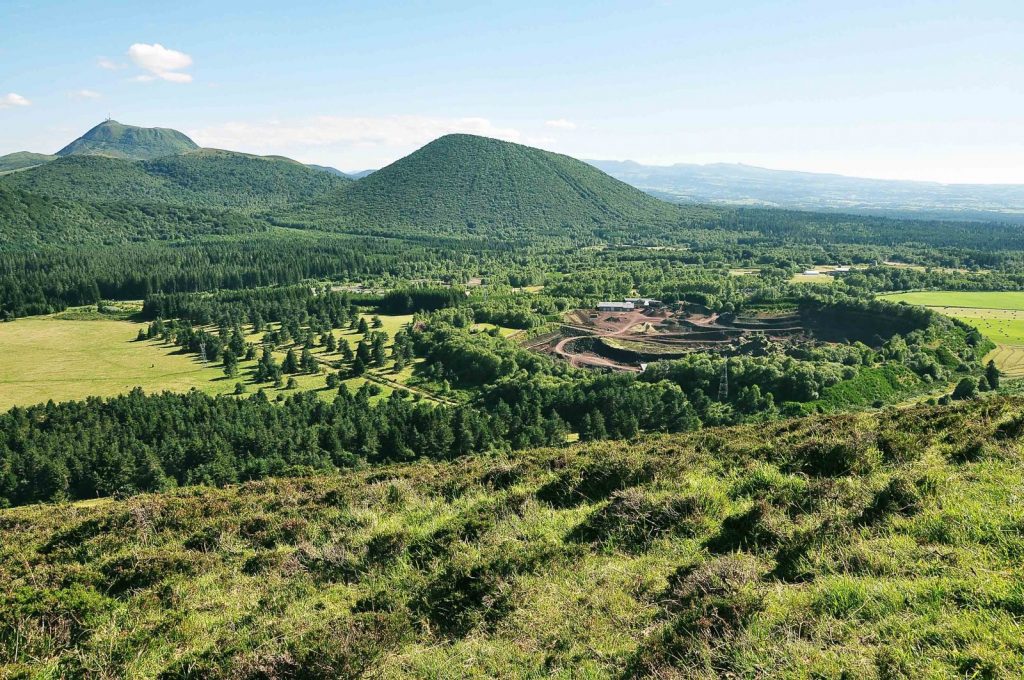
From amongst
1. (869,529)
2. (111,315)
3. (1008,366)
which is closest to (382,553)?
(869,529)

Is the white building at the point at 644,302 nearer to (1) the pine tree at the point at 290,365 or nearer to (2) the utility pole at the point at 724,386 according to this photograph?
(2) the utility pole at the point at 724,386

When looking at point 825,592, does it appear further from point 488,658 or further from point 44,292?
point 44,292

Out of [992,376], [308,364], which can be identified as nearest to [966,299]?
[992,376]

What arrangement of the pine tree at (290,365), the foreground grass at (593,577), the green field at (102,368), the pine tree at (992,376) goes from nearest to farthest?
the foreground grass at (593,577)
the pine tree at (992,376)
the green field at (102,368)
the pine tree at (290,365)

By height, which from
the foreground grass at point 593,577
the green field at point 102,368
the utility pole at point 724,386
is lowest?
the green field at point 102,368

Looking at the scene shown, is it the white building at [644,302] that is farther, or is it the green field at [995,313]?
the white building at [644,302]

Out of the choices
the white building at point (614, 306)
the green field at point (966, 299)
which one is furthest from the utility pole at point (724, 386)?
the green field at point (966, 299)

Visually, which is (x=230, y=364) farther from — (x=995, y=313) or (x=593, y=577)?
(x=995, y=313)
